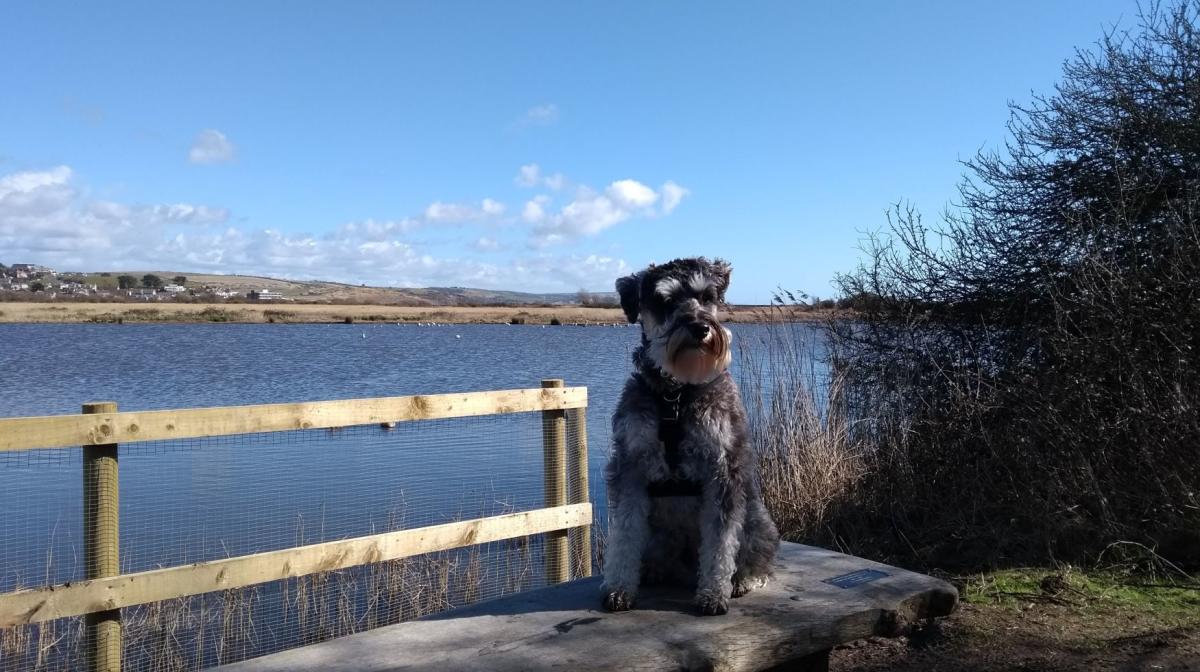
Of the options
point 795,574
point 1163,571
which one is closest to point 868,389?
point 1163,571

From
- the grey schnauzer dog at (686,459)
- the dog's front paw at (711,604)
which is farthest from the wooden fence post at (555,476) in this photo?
the dog's front paw at (711,604)

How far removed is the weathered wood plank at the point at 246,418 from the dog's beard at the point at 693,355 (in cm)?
287

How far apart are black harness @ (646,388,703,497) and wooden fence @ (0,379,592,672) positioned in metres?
2.72

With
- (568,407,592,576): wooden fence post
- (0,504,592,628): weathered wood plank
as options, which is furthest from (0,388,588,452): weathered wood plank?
(0,504,592,628): weathered wood plank

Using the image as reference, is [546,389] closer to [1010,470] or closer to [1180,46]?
[1010,470]

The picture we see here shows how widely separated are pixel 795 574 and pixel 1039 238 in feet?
21.5

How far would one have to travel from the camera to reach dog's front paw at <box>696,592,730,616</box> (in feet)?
13.0

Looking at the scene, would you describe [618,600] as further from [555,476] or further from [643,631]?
[555,476]

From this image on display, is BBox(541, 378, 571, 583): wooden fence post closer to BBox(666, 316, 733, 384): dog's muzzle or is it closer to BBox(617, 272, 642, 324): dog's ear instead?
BBox(617, 272, 642, 324): dog's ear

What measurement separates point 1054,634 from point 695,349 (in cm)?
290

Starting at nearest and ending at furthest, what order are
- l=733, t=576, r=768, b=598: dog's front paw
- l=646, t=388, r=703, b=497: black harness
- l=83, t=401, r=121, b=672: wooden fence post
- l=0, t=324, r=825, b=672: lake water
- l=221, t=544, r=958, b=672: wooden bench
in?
l=221, t=544, r=958, b=672: wooden bench < l=646, t=388, r=703, b=497: black harness < l=733, t=576, r=768, b=598: dog's front paw < l=83, t=401, r=121, b=672: wooden fence post < l=0, t=324, r=825, b=672: lake water

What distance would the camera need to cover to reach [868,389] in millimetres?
10367

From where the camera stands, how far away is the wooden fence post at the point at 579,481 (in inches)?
301

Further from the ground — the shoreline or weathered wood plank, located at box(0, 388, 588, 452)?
the shoreline
